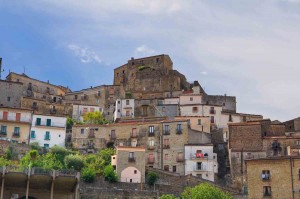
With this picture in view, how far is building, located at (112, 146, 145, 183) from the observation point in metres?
63.8

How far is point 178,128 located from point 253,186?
742 inches

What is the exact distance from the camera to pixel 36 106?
284 ft

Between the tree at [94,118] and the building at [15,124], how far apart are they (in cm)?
1418

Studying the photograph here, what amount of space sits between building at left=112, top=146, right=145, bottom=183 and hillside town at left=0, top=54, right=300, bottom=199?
12cm

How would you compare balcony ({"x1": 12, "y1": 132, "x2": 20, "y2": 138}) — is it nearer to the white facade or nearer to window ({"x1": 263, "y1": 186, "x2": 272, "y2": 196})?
the white facade

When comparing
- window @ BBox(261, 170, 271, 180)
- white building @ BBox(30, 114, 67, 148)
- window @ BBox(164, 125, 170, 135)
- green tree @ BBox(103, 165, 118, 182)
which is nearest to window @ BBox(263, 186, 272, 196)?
window @ BBox(261, 170, 271, 180)

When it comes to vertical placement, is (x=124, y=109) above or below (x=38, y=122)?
above

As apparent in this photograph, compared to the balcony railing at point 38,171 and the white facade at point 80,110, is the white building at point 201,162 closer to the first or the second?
the white facade at point 80,110

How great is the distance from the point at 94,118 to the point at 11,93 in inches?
564

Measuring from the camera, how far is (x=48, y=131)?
75.2 m

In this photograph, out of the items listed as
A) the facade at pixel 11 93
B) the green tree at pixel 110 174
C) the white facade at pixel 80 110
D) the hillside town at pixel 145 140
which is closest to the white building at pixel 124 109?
the hillside town at pixel 145 140

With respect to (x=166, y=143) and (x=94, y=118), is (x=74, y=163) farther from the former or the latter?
(x=94, y=118)

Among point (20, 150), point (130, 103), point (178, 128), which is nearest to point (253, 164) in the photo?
point (178, 128)

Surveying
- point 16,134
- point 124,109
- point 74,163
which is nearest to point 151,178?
point 74,163
